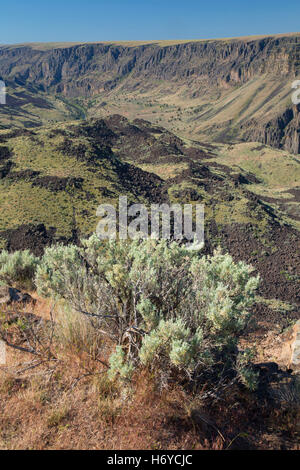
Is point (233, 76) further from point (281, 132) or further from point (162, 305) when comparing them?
point (162, 305)

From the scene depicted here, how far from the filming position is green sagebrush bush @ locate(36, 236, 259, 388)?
3.36 metres

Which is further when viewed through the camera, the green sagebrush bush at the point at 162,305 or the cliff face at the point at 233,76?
Result: the cliff face at the point at 233,76

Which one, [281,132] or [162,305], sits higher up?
[281,132]

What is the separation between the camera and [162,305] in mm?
4441

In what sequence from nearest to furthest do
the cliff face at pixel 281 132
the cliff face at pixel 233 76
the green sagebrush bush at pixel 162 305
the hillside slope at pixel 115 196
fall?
the green sagebrush bush at pixel 162 305, the hillside slope at pixel 115 196, the cliff face at pixel 281 132, the cliff face at pixel 233 76

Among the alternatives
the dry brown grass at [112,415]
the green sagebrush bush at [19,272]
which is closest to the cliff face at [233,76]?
the green sagebrush bush at [19,272]

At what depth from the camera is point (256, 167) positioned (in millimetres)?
57875

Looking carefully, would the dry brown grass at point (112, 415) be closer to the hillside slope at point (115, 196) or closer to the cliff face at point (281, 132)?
the hillside slope at point (115, 196)

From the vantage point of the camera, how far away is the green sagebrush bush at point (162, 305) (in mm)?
3359

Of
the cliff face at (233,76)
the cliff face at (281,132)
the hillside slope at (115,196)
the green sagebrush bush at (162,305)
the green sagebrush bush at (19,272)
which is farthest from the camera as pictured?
the cliff face at (233,76)

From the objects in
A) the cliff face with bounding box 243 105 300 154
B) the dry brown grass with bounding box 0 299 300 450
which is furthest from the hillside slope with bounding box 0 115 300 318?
the cliff face with bounding box 243 105 300 154

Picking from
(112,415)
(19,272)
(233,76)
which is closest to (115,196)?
(19,272)
